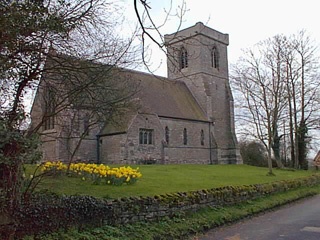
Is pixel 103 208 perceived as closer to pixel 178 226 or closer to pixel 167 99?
pixel 178 226

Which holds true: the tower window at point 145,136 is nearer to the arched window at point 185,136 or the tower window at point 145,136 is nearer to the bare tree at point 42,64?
the arched window at point 185,136

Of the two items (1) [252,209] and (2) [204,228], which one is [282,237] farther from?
(1) [252,209]

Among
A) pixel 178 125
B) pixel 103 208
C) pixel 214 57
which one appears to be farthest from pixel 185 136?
pixel 103 208

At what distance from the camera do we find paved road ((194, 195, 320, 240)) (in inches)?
404

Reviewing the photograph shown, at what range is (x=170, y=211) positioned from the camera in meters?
11.6

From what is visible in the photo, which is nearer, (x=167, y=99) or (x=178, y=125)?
(x=178, y=125)

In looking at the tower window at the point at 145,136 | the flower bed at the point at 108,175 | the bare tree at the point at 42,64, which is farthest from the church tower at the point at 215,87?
the bare tree at the point at 42,64

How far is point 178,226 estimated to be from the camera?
1100cm

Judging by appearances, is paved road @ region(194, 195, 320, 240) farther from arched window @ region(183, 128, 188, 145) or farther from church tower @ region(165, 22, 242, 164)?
church tower @ region(165, 22, 242, 164)

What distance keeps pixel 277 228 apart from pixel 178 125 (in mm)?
28844

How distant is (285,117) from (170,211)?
3016 cm

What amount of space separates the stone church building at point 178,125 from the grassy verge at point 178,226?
11.7 metres

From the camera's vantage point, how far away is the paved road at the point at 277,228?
404 inches

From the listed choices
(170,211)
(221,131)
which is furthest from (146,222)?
(221,131)
